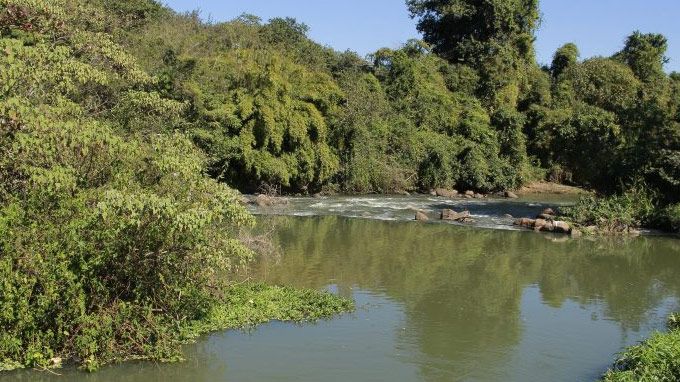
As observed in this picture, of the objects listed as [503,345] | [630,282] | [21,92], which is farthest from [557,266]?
[21,92]

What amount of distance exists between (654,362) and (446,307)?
5169 millimetres

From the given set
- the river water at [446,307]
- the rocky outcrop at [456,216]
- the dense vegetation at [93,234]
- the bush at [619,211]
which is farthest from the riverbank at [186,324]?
the bush at [619,211]

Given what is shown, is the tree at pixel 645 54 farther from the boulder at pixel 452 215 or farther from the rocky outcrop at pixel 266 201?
the rocky outcrop at pixel 266 201

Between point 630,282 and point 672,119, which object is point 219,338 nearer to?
point 630,282

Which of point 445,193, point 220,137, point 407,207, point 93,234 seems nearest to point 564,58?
point 445,193

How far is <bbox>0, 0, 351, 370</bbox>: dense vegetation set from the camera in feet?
26.3

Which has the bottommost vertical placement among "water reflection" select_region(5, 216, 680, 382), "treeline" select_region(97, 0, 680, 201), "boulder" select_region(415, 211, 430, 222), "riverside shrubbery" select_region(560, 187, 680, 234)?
"water reflection" select_region(5, 216, 680, 382)

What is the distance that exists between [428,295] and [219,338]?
503cm

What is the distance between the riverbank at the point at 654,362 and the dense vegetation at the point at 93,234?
5281 millimetres

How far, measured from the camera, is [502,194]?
3341 cm

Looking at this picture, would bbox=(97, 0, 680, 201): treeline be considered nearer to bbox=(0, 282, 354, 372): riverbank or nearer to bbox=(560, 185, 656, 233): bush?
bbox=(560, 185, 656, 233): bush

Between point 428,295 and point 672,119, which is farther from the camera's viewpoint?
point 672,119

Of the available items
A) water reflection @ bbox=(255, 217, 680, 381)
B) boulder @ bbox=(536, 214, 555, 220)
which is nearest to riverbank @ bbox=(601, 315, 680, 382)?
water reflection @ bbox=(255, 217, 680, 381)

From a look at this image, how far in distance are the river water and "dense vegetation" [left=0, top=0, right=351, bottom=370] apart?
45cm
